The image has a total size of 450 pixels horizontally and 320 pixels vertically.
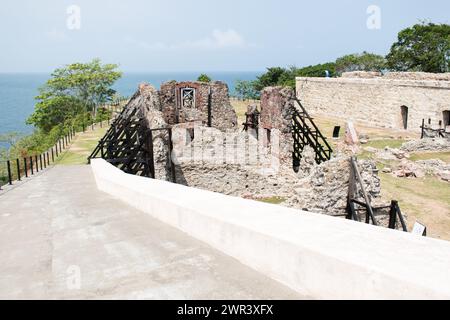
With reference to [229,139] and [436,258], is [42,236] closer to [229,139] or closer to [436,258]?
[436,258]

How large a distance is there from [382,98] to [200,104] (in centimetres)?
1972

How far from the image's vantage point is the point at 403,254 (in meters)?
3.31

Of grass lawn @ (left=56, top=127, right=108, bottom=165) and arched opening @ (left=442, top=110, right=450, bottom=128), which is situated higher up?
arched opening @ (left=442, top=110, right=450, bottom=128)

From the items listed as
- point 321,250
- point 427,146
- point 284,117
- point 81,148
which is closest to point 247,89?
point 427,146

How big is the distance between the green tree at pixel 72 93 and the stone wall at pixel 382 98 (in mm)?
26910

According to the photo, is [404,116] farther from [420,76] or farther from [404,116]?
[420,76]

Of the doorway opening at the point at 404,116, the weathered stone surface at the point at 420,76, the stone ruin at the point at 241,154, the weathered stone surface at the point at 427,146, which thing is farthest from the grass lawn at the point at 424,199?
the weathered stone surface at the point at 420,76

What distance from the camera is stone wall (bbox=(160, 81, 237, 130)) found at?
26.7 m

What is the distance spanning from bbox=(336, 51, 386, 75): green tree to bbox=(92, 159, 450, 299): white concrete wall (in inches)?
3002

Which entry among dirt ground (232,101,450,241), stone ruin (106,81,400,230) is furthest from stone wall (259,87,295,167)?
dirt ground (232,101,450,241)

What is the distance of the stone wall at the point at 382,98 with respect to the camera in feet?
108

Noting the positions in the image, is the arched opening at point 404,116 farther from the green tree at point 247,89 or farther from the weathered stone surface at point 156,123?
the green tree at point 247,89

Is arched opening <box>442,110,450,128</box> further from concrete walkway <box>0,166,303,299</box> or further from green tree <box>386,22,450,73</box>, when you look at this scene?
concrete walkway <box>0,166,303,299</box>
